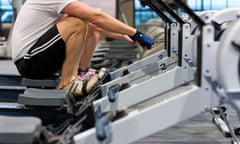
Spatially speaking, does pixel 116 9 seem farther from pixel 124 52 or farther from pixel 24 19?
pixel 24 19

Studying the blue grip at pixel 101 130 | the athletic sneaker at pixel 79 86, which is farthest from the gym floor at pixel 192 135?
the blue grip at pixel 101 130

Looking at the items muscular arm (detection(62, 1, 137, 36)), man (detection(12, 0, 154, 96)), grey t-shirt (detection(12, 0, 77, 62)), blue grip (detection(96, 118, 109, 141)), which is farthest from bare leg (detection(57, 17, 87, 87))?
blue grip (detection(96, 118, 109, 141))

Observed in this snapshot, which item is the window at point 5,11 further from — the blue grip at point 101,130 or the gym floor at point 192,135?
the blue grip at point 101,130

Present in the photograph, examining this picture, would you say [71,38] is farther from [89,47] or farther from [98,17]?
[89,47]

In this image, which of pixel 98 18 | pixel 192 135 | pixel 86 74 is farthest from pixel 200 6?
pixel 98 18

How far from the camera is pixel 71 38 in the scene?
3.32 meters

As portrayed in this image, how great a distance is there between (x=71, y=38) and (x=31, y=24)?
32 cm

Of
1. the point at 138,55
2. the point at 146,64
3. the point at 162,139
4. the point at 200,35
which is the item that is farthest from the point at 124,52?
the point at 200,35

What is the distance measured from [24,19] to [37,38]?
17 cm

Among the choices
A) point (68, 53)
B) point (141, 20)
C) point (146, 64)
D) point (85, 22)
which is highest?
point (85, 22)

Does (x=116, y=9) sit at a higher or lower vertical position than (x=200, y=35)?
lower

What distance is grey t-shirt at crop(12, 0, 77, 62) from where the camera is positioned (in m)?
3.35

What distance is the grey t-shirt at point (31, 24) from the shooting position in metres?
3.35

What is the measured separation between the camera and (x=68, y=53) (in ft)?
11.0
